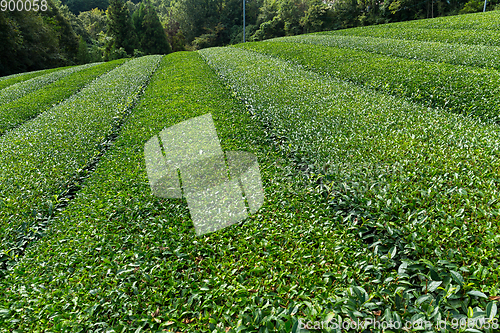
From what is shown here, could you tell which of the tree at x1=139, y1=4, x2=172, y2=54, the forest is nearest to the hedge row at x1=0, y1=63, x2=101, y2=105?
the forest

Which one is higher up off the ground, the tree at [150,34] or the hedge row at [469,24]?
the tree at [150,34]

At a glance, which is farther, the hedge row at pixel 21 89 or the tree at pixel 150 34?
the tree at pixel 150 34

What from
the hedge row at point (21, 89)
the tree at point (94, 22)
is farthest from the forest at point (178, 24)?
the hedge row at point (21, 89)

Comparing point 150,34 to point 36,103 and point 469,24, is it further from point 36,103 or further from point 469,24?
point 469,24

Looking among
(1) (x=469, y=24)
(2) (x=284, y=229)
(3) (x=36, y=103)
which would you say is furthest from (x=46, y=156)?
(1) (x=469, y=24)

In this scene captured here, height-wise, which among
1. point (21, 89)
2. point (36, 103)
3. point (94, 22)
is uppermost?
point (94, 22)

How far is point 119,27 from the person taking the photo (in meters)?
37.8

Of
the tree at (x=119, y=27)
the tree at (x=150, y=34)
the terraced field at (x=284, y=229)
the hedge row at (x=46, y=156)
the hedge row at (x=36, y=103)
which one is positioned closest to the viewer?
the terraced field at (x=284, y=229)

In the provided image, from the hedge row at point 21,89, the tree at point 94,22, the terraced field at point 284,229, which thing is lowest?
the terraced field at point 284,229

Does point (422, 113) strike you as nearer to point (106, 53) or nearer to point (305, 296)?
point (305, 296)

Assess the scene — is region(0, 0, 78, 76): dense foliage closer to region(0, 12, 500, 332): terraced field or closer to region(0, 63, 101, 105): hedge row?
region(0, 63, 101, 105): hedge row

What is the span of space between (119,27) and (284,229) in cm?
4498

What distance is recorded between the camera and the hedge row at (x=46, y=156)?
13.4 ft

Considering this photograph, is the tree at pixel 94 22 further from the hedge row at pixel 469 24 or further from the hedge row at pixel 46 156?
the hedge row at pixel 469 24
